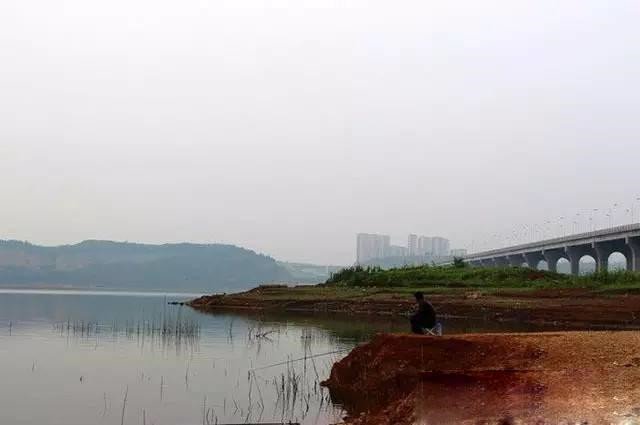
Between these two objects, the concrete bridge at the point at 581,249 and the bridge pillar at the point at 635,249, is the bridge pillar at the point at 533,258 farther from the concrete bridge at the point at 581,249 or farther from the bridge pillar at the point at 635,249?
the bridge pillar at the point at 635,249

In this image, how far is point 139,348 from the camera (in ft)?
112

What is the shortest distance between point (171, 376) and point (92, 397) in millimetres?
4054

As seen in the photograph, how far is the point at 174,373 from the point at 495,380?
14.8 metres

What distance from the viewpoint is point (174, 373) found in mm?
25547

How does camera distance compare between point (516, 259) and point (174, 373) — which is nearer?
point (174, 373)

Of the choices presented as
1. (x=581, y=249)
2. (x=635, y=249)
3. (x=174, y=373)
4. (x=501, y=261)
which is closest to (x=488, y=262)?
(x=501, y=261)

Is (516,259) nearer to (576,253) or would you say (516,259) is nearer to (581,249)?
(576,253)

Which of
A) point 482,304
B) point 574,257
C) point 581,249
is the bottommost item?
point 482,304

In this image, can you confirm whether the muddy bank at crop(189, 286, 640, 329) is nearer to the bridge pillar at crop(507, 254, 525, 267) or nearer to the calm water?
the calm water

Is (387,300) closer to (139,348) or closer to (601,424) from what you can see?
(139,348)

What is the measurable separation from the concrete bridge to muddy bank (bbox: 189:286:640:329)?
26757 mm

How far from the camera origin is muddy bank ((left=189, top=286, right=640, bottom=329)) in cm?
4425

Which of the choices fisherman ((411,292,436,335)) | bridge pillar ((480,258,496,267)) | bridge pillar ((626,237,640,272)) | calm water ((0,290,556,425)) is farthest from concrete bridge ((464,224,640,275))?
fisherman ((411,292,436,335))

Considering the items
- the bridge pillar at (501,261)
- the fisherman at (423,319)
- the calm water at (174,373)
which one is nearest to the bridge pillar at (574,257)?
the bridge pillar at (501,261)
